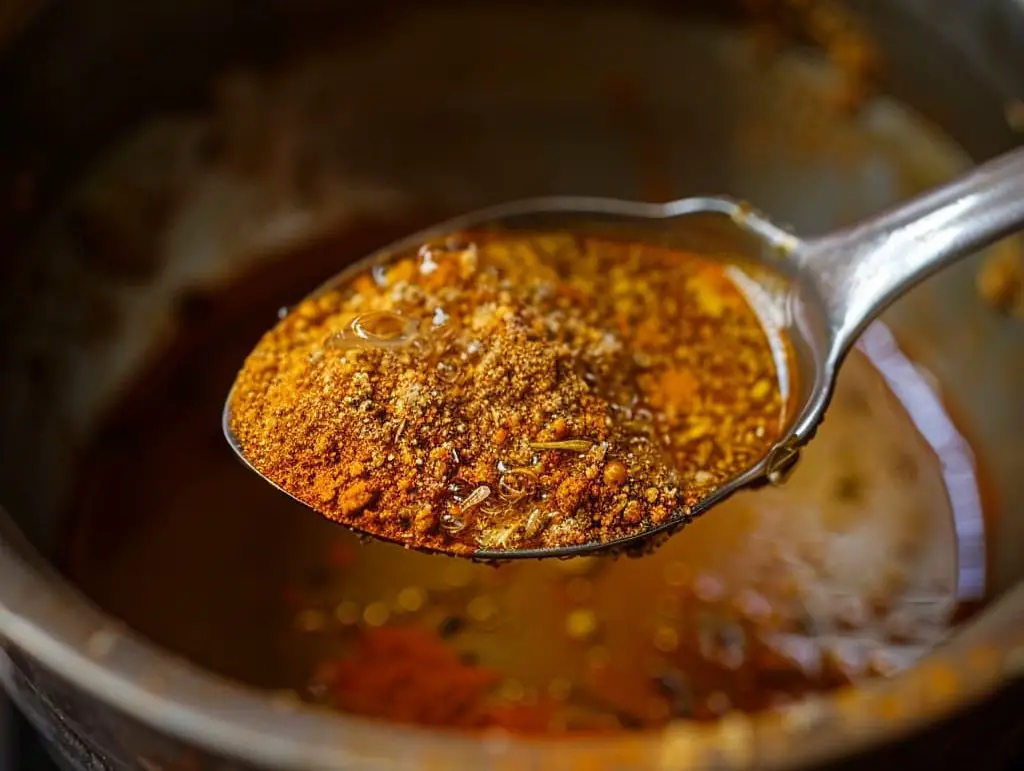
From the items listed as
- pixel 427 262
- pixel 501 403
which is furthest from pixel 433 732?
pixel 427 262

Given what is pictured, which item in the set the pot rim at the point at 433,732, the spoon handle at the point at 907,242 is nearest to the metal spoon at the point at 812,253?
the spoon handle at the point at 907,242

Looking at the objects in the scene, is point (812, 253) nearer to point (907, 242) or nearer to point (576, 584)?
point (907, 242)

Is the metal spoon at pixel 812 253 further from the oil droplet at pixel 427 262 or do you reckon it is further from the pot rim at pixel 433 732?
the pot rim at pixel 433 732

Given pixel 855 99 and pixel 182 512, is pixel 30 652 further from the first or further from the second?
pixel 855 99

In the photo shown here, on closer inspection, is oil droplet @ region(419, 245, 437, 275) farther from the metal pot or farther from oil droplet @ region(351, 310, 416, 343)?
the metal pot

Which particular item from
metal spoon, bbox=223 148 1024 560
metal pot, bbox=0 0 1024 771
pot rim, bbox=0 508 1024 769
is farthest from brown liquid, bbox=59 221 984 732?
pot rim, bbox=0 508 1024 769

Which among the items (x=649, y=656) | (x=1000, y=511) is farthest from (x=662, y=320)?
(x=1000, y=511)
